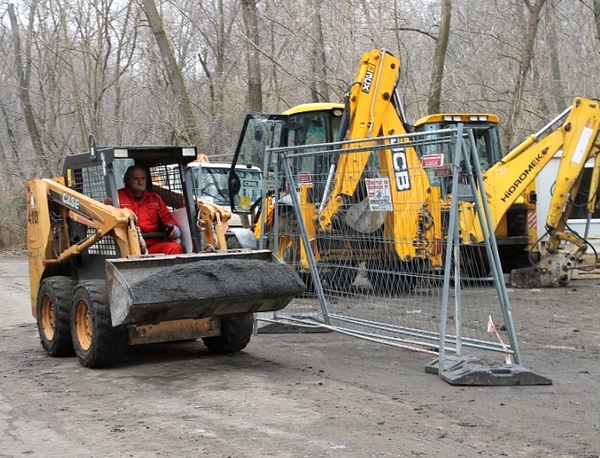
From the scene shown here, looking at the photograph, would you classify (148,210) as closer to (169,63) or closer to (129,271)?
(129,271)

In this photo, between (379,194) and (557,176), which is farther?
(557,176)

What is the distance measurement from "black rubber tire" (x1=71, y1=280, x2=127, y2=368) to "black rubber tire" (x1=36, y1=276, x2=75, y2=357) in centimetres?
31

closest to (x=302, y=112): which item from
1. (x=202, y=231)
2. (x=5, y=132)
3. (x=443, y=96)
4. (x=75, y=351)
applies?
(x=202, y=231)

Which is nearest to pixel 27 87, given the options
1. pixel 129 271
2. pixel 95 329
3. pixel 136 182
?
pixel 136 182

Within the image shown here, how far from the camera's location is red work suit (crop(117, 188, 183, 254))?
9633 millimetres

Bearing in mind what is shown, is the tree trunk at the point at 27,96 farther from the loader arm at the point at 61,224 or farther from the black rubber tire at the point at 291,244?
the black rubber tire at the point at 291,244

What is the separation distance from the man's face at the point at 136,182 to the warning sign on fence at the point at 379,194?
8.21 feet

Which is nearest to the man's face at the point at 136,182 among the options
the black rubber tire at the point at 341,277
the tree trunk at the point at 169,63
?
the black rubber tire at the point at 341,277

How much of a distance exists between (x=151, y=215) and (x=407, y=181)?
2.88m

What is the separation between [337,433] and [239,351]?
347cm

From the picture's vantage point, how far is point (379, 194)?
8734 mm

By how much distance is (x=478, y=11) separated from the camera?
27312 millimetres

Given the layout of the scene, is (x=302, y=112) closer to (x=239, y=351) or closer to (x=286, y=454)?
(x=239, y=351)

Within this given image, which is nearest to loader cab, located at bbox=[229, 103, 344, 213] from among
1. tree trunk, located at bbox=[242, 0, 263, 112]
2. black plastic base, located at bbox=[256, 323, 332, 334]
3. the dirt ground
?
black plastic base, located at bbox=[256, 323, 332, 334]
